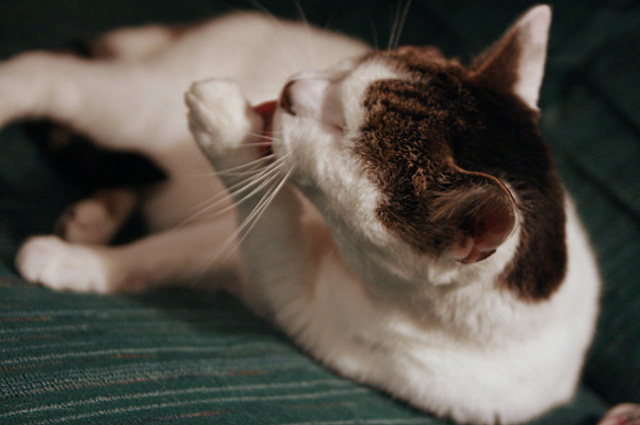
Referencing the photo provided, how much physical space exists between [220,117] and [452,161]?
1.22 feet

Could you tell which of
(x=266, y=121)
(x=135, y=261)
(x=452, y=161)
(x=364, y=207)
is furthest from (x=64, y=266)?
(x=452, y=161)

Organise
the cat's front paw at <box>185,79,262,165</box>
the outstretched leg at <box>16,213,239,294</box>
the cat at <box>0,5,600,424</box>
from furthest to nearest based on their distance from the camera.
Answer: the outstretched leg at <box>16,213,239,294</box> → the cat's front paw at <box>185,79,262,165</box> → the cat at <box>0,5,600,424</box>

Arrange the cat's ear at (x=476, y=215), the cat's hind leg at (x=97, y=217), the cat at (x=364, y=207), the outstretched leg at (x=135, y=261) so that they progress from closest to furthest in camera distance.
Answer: the cat's ear at (x=476, y=215) → the cat at (x=364, y=207) → the outstretched leg at (x=135, y=261) → the cat's hind leg at (x=97, y=217)

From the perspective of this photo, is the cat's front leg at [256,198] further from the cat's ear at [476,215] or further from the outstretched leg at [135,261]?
the cat's ear at [476,215]

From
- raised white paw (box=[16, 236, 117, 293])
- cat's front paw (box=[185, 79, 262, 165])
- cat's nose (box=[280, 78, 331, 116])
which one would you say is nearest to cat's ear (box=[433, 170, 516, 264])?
cat's nose (box=[280, 78, 331, 116])

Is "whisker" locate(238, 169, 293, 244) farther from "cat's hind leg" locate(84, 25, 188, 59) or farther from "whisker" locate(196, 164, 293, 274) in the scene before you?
"cat's hind leg" locate(84, 25, 188, 59)

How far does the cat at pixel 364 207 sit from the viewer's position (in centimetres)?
69

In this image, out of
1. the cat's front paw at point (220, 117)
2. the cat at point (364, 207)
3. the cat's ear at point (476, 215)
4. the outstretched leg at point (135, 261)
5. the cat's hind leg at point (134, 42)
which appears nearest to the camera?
the cat's ear at point (476, 215)

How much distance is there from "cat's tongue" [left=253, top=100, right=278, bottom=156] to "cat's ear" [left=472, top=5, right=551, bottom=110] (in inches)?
13.7

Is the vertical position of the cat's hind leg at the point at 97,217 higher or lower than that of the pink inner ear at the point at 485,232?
lower

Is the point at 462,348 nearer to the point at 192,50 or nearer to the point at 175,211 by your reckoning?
the point at 175,211

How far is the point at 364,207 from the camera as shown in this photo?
695mm

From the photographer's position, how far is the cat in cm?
69

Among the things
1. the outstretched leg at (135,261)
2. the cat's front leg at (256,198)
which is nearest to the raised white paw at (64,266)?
the outstretched leg at (135,261)
